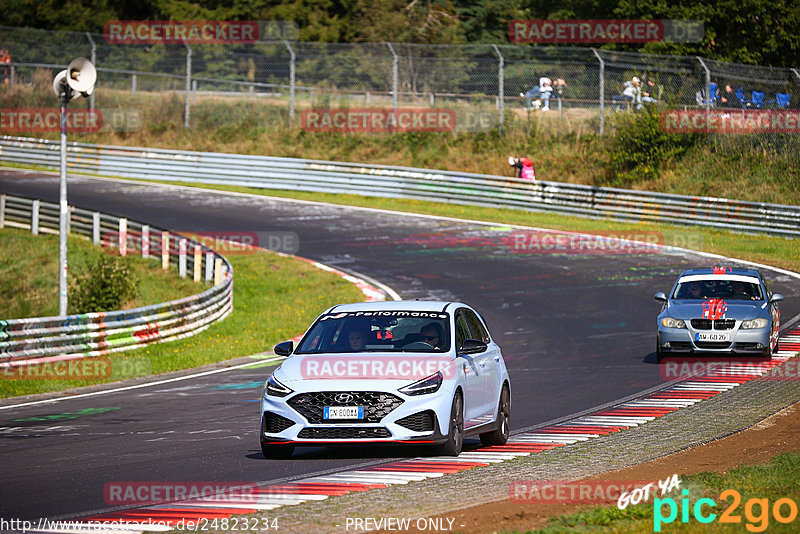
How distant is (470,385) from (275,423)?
77.4 inches

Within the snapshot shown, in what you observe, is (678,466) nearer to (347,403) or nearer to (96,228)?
(347,403)

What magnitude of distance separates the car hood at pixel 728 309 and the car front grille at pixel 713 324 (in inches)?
2.7

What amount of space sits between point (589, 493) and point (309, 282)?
20.9 metres

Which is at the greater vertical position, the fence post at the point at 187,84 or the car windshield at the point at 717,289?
the fence post at the point at 187,84

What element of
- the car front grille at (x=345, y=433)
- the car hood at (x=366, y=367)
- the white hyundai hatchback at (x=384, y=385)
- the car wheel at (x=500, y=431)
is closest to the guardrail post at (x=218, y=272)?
the white hyundai hatchback at (x=384, y=385)

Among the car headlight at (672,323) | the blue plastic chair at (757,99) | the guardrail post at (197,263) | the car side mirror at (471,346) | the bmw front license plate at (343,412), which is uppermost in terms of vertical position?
the blue plastic chair at (757,99)

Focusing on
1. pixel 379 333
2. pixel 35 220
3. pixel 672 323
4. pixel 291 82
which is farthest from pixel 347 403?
pixel 291 82

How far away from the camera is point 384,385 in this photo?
10766 millimetres

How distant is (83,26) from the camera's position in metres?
73.1

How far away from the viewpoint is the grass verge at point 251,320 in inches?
800

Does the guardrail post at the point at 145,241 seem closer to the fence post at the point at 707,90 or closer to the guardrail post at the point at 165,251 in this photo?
the guardrail post at the point at 165,251

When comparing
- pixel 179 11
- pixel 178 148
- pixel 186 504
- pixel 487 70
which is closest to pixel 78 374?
pixel 186 504

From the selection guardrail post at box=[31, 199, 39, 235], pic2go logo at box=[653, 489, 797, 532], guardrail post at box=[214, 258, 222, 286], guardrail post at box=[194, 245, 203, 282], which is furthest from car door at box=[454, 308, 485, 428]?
guardrail post at box=[31, 199, 39, 235]

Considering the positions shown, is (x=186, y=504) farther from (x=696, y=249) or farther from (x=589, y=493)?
(x=696, y=249)
